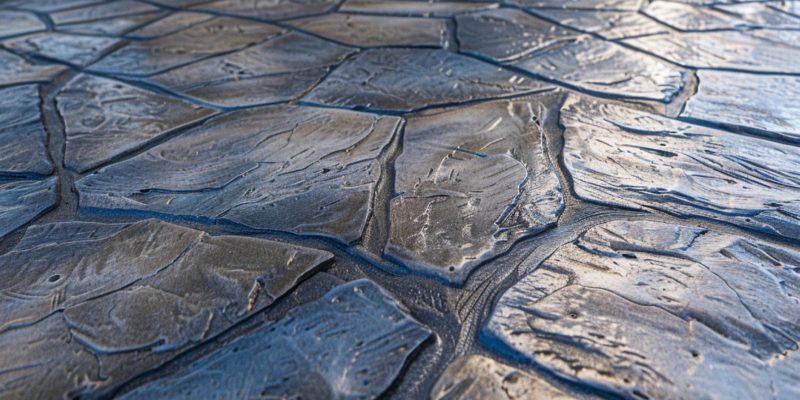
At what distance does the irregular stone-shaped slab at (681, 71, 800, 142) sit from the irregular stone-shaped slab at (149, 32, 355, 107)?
202cm

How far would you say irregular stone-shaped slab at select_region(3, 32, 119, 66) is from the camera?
379 cm

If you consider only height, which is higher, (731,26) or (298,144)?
(731,26)

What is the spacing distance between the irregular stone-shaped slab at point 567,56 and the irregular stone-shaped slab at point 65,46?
2.45 m

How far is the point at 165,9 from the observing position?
15.6 feet

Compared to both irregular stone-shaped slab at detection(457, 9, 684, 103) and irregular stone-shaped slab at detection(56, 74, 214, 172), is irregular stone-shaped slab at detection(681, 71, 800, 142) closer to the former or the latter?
irregular stone-shaped slab at detection(457, 9, 684, 103)

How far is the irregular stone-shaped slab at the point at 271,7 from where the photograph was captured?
4.45 m

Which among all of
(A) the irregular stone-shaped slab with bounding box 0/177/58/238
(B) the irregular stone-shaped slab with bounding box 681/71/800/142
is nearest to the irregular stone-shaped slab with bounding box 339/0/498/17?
(B) the irregular stone-shaped slab with bounding box 681/71/800/142

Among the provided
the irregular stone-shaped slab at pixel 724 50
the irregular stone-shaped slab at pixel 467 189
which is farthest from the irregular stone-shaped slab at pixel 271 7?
the irregular stone-shaped slab at pixel 724 50

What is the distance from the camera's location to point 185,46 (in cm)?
390

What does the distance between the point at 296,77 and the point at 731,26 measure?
2931mm

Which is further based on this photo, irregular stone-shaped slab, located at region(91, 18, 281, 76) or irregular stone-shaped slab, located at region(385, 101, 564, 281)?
irregular stone-shaped slab, located at region(91, 18, 281, 76)

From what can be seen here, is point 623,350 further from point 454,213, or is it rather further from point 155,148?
point 155,148

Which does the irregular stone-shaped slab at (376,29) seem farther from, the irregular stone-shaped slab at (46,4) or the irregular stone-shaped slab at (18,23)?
the irregular stone-shaped slab at (46,4)

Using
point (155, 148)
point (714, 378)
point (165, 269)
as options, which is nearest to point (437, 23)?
point (155, 148)
